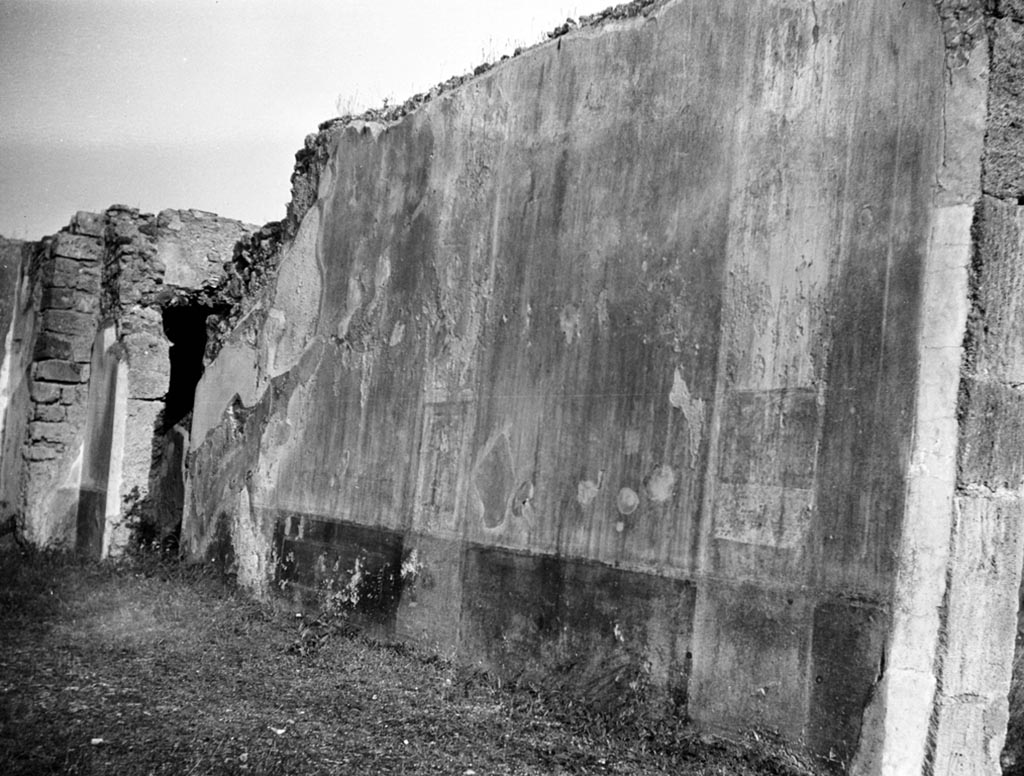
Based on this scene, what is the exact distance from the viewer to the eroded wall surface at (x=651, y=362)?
11.5 ft

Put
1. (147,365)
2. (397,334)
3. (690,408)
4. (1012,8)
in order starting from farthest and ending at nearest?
1. (147,365)
2. (397,334)
3. (690,408)
4. (1012,8)

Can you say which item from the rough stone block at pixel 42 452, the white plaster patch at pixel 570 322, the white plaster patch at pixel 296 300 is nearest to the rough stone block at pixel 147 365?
the rough stone block at pixel 42 452

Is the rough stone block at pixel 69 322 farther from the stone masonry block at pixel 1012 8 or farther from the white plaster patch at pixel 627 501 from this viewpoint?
the stone masonry block at pixel 1012 8

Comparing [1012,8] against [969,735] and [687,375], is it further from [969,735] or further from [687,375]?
[969,735]

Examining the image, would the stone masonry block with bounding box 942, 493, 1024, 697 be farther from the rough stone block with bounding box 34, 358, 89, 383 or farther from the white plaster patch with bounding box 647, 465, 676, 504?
the rough stone block with bounding box 34, 358, 89, 383

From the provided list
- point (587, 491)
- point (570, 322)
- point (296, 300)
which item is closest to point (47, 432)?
point (296, 300)

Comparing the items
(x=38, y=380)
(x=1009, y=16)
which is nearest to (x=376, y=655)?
(x=1009, y=16)

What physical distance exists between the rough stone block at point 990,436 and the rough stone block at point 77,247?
7403 mm

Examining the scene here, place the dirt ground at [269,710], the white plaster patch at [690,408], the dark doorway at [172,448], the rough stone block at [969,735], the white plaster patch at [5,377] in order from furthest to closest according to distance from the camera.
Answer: the white plaster patch at [5,377] < the dark doorway at [172,448] < the white plaster patch at [690,408] < the dirt ground at [269,710] < the rough stone block at [969,735]

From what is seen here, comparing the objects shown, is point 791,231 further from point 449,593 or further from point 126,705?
point 126,705

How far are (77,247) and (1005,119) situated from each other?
7395mm

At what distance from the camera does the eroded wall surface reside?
3.51 meters

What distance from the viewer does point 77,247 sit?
28.8ft

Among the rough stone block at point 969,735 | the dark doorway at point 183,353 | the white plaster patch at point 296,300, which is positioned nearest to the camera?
the rough stone block at point 969,735
